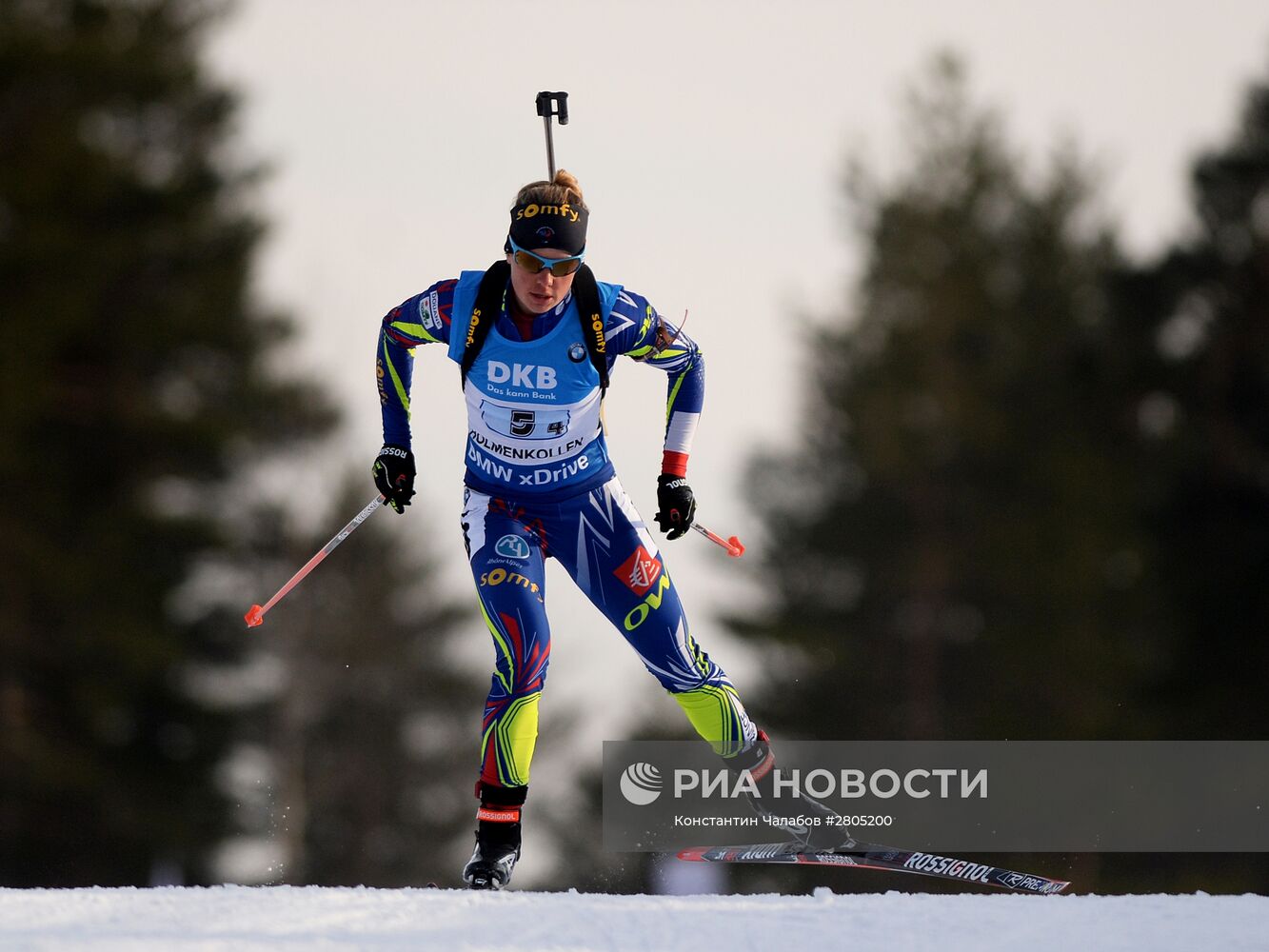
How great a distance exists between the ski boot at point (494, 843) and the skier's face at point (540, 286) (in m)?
1.83

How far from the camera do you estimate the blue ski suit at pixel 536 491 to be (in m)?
5.70

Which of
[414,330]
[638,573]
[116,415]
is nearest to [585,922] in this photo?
[638,573]

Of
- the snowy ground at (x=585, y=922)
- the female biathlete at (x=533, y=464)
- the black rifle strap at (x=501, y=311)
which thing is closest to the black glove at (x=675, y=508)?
the female biathlete at (x=533, y=464)

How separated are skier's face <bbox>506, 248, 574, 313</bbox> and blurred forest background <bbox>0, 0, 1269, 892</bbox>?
1601cm

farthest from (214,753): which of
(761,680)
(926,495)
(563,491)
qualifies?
(563,491)

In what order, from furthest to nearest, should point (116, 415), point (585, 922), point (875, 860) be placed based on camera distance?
point (116, 415) → point (875, 860) → point (585, 922)

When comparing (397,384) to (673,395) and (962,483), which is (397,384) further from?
(962,483)

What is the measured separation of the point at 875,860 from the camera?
6672mm

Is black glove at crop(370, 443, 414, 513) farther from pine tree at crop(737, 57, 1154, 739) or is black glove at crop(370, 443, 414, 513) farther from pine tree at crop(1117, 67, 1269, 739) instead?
pine tree at crop(1117, 67, 1269, 739)

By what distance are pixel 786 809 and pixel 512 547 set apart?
6.12 feet

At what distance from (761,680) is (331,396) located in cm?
792

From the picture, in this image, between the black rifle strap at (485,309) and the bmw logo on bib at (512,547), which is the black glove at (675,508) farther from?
the black rifle strap at (485,309)

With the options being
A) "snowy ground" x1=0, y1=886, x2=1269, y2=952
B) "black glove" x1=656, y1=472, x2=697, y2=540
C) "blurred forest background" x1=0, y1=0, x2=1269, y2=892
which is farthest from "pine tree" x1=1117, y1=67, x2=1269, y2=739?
"black glove" x1=656, y1=472, x2=697, y2=540

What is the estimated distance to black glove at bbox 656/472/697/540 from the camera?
612cm
